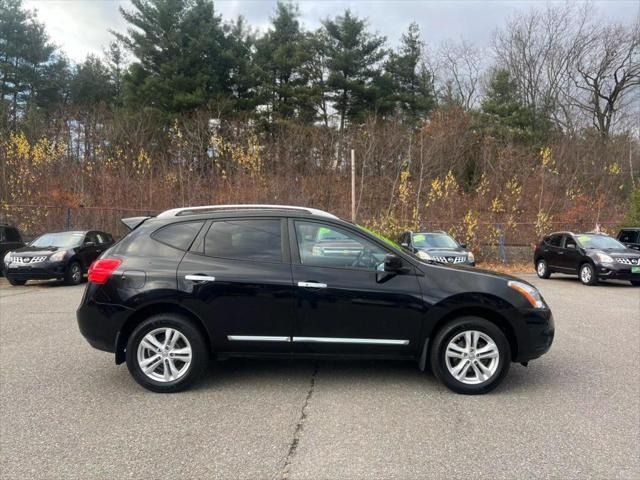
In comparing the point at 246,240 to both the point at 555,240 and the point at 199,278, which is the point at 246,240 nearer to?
the point at 199,278

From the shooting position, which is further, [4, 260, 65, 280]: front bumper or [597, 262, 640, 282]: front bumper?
[597, 262, 640, 282]: front bumper

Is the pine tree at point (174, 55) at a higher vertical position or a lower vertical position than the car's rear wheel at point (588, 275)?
higher

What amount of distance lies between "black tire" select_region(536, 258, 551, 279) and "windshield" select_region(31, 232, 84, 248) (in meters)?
14.7

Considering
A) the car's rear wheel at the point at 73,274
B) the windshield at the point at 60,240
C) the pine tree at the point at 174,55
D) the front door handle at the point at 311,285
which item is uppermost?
the pine tree at the point at 174,55

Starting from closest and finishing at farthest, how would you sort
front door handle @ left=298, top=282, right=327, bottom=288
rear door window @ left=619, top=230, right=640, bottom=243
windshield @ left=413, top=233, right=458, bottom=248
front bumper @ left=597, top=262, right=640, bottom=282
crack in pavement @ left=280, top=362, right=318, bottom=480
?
crack in pavement @ left=280, top=362, right=318, bottom=480
front door handle @ left=298, top=282, right=327, bottom=288
front bumper @ left=597, top=262, right=640, bottom=282
windshield @ left=413, top=233, right=458, bottom=248
rear door window @ left=619, top=230, right=640, bottom=243

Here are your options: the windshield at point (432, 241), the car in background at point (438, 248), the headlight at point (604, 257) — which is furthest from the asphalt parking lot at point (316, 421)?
the windshield at point (432, 241)

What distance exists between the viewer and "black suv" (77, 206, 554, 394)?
14.9 ft

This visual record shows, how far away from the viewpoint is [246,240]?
187 inches

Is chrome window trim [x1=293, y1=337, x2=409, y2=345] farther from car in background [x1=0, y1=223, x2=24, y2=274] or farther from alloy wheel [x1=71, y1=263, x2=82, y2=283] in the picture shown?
car in background [x1=0, y1=223, x2=24, y2=274]

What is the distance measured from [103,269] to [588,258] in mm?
13434

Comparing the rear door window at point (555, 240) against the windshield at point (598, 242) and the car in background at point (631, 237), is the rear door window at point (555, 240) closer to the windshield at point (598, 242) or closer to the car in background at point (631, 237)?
the windshield at point (598, 242)

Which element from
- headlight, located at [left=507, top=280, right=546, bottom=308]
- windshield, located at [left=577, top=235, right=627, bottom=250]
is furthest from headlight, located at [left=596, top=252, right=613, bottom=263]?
headlight, located at [left=507, top=280, right=546, bottom=308]

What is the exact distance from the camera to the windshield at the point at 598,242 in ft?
46.4

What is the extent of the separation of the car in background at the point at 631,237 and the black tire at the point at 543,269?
2523 mm
